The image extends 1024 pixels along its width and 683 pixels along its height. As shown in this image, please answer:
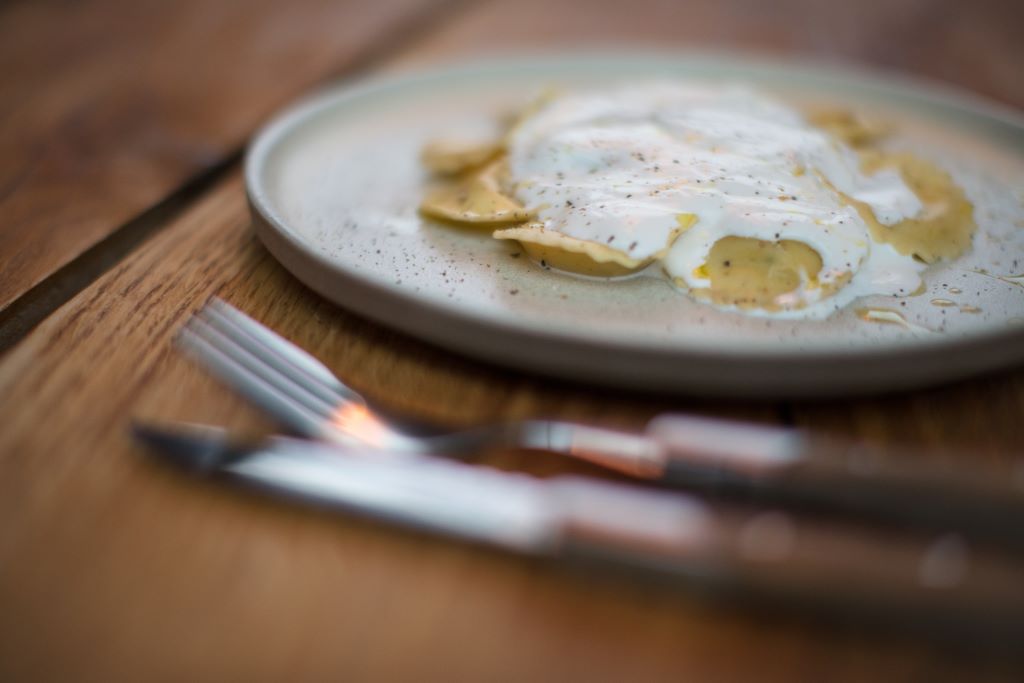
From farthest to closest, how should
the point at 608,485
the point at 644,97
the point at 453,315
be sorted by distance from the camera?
1. the point at 644,97
2. the point at 453,315
3. the point at 608,485

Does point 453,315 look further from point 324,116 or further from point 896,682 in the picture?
point 324,116

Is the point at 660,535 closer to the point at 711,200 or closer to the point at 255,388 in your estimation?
the point at 255,388

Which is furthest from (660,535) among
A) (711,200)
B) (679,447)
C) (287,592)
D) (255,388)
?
(711,200)

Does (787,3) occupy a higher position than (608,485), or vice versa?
(608,485)

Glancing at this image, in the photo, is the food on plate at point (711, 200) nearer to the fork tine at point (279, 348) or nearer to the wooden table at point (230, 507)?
the wooden table at point (230, 507)

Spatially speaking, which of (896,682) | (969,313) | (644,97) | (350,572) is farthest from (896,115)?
(350,572)
